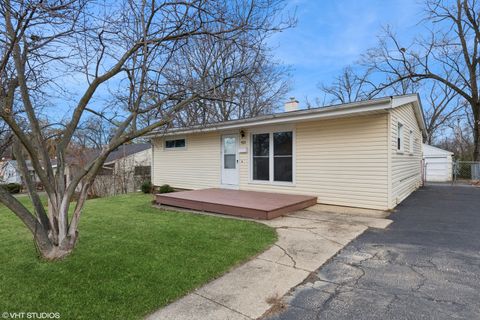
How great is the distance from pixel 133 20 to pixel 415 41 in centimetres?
2060

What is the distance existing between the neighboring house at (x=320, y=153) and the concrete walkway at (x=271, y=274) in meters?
1.58

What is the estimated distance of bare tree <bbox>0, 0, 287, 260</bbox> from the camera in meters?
3.07

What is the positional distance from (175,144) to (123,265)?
8269mm

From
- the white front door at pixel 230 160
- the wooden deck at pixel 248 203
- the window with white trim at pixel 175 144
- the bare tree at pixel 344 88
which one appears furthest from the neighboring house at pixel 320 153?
the bare tree at pixel 344 88

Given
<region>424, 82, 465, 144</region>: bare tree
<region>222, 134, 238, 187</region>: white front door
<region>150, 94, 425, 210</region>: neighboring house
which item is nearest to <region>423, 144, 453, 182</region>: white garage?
<region>150, 94, 425, 210</region>: neighboring house

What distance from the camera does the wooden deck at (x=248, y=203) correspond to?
583 cm

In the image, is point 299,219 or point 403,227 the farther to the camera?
point 299,219

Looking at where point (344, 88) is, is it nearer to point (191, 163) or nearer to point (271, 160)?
point (191, 163)

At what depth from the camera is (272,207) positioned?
19.2 ft

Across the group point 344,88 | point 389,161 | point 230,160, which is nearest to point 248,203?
point 230,160

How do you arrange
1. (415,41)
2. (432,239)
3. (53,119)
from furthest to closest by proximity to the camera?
(415,41)
(53,119)
(432,239)

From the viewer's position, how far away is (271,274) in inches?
120

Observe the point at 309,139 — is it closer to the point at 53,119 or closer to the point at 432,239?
the point at 432,239

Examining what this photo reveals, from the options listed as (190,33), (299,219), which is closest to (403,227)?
(299,219)
